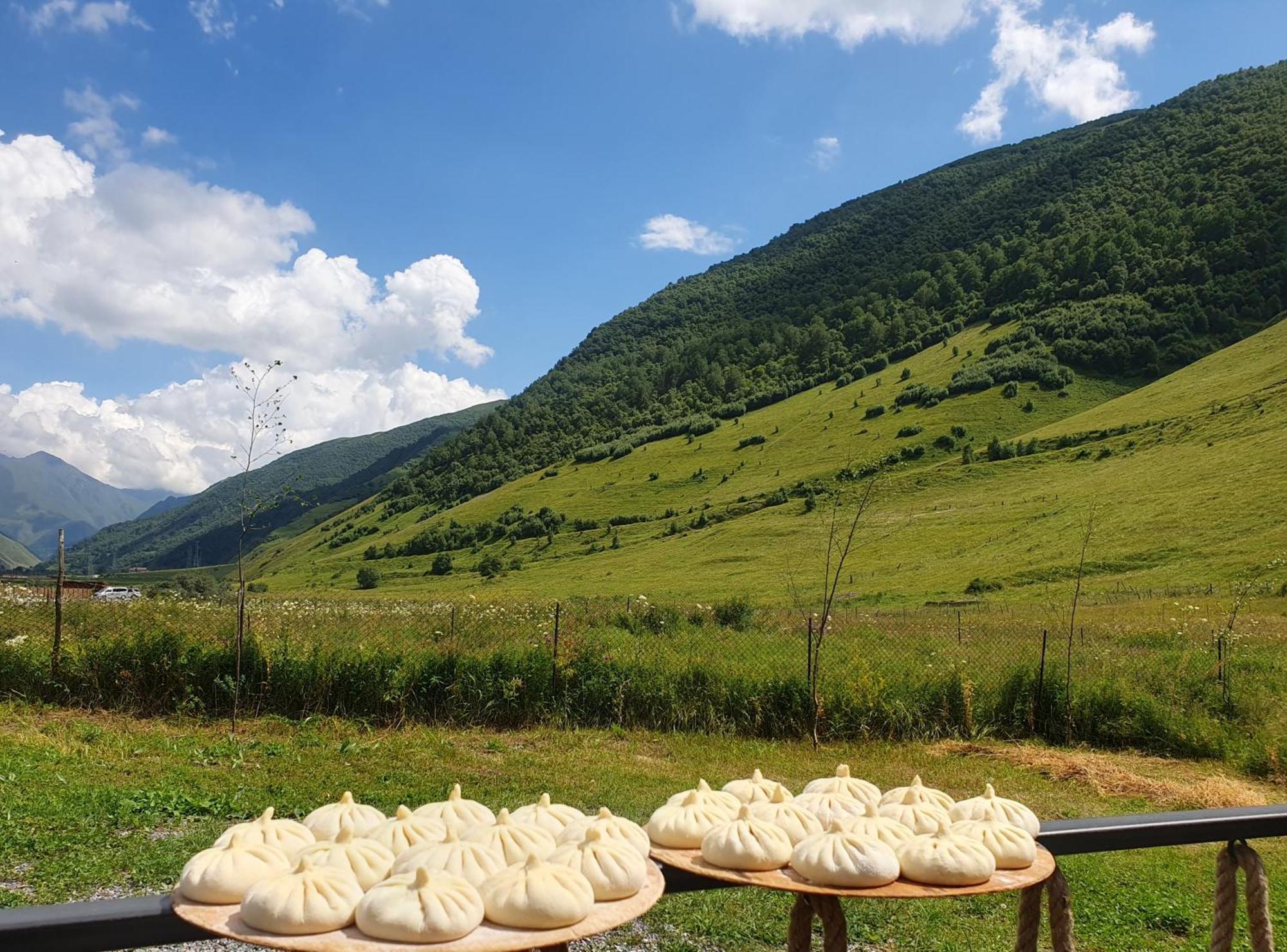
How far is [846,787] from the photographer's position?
109 inches

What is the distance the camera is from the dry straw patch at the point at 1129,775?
957 centimetres

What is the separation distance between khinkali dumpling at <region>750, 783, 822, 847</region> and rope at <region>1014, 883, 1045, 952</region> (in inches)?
30.5

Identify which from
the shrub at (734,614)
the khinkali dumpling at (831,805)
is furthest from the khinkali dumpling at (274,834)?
the shrub at (734,614)

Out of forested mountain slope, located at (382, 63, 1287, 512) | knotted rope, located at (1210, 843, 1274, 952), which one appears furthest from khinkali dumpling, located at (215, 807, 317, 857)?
forested mountain slope, located at (382, 63, 1287, 512)

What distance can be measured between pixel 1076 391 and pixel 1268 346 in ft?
66.6

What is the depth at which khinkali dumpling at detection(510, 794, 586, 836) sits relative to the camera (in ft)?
7.68

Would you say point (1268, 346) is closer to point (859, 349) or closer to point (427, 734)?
point (859, 349)

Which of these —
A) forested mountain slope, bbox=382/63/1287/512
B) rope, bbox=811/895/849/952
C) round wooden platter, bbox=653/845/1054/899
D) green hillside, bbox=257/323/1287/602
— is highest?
forested mountain slope, bbox=382/63/1287/512

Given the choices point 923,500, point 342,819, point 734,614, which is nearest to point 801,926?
point 342,819

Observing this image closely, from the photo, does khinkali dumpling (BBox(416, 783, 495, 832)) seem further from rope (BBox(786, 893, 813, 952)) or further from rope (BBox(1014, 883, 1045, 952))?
rope (BBox(1014, 883, 1045, 952))

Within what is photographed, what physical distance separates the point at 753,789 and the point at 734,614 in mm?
22221

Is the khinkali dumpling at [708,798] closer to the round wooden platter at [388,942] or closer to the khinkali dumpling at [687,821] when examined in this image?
the khinkali dumpling at [687,821]

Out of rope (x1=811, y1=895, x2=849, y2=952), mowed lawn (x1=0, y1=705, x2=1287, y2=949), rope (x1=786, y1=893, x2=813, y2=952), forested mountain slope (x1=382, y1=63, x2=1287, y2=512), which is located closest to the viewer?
rope (x1=811, y1=895, x2=849, y2=952)

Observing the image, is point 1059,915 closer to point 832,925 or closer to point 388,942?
point 832,925
